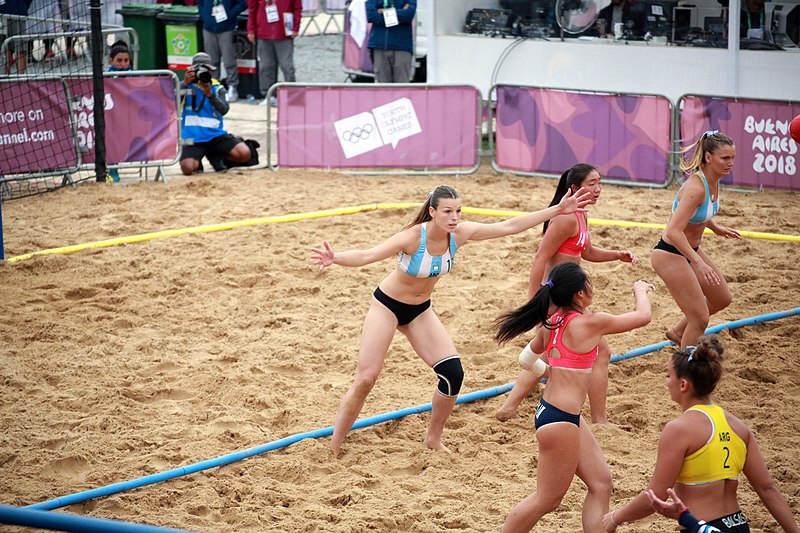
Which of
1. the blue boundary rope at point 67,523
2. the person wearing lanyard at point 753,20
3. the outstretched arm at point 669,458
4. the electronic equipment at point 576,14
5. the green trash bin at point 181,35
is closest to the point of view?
the blue boundary rope at point 67,523

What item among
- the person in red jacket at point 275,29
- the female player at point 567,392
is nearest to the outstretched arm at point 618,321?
the female player at point 567,392

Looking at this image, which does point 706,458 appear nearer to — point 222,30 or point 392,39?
point 392,39

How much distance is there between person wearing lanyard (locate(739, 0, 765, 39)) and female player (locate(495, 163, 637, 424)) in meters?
8.26

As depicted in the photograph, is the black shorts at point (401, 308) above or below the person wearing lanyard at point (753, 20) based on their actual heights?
below

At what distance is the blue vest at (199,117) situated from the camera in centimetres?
1320

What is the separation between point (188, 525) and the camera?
547 centimetres

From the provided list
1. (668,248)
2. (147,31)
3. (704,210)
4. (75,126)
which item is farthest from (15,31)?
(704,210)

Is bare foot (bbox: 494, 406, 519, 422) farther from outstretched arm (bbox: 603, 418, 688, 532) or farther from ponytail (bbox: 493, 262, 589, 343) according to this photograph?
outstretched arm (bbox: 603, 418, 688, 532)

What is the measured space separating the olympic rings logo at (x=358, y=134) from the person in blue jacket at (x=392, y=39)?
88.4 inches

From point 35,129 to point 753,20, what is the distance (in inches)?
393

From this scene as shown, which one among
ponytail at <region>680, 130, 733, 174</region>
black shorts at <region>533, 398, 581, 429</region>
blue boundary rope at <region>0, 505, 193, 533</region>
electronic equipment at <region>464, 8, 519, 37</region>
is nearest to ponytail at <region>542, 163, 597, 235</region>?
ponytail at <region>680, 130, 733, 174</region>

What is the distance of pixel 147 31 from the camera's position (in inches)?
712

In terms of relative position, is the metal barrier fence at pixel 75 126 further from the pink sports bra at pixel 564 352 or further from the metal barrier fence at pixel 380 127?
the pink sports bra at pixel 564 352

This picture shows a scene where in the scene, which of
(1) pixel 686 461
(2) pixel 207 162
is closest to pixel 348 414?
(1) pixel 686 461
